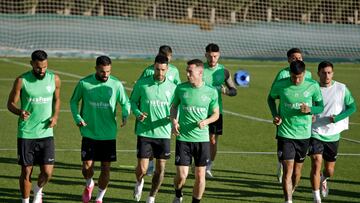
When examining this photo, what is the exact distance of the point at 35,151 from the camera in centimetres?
1305

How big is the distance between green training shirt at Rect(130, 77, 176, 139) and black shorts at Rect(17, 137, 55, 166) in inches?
63.0

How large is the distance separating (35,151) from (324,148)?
15.8ft

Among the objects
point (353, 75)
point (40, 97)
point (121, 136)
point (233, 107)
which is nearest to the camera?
point (40, 97)

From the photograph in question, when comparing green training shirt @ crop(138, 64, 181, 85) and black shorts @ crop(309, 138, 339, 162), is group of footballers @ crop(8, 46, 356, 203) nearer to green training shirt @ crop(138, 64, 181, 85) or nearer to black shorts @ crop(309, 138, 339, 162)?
black shorts @ crop(309, 138, 339, 162)

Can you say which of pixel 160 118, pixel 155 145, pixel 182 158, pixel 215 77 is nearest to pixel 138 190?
pixel 155 145

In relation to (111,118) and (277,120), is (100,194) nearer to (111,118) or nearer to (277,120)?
(111,118)

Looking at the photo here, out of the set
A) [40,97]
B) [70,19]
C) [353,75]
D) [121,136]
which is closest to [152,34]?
[70,19]

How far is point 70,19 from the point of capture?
48688mm

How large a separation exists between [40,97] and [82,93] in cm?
88

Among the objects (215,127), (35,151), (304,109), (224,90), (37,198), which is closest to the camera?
(35,151)

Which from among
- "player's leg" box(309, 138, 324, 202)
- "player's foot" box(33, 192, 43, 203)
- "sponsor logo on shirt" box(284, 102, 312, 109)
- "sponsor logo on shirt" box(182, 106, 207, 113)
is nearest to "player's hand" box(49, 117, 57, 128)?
"player's foot" box(33, 192, 43, 203)

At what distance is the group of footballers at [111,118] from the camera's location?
1297 cm

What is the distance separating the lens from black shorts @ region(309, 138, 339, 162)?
47.1 ft

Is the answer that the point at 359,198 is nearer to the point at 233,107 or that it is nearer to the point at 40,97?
the point at 40,97
